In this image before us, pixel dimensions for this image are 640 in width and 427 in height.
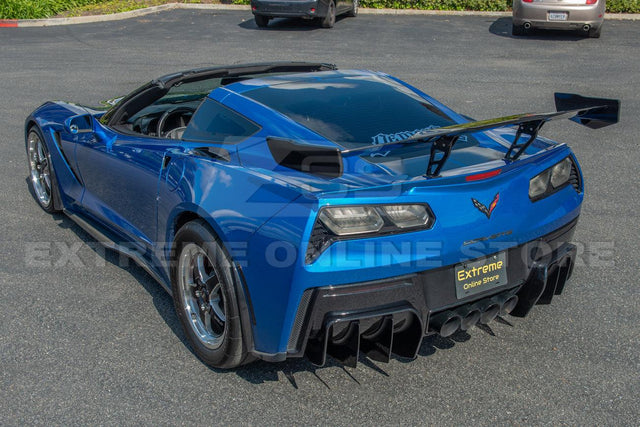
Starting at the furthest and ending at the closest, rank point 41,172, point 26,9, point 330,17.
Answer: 1. point 26,9
2. point 330,17
3. point 41,172

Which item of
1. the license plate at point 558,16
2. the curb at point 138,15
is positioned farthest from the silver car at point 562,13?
the curb at point 138,15

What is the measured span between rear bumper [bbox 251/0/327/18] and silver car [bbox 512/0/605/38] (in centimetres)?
444

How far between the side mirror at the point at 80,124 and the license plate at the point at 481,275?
295cm

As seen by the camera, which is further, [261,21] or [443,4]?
[443,4]

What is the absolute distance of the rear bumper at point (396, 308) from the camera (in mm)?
3004

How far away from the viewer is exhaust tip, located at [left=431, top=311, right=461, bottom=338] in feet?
10.5

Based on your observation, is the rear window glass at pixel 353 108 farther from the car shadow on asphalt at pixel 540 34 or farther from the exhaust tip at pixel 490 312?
the car shadow on asphalt at pixel 540 34

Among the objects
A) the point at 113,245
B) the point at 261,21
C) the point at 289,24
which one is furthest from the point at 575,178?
the point at 289,24

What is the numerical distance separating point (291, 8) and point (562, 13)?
5996mm

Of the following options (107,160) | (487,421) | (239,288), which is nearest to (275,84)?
(107,160)

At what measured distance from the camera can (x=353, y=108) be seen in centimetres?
400

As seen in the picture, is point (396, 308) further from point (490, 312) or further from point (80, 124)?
point (80, 124)

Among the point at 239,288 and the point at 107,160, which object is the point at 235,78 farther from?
the point at 239,288

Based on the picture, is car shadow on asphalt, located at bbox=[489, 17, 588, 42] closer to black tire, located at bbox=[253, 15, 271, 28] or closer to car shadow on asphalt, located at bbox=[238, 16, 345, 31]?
car shadow on asphalt, located at bbox=[238, 16, 345, 31]
